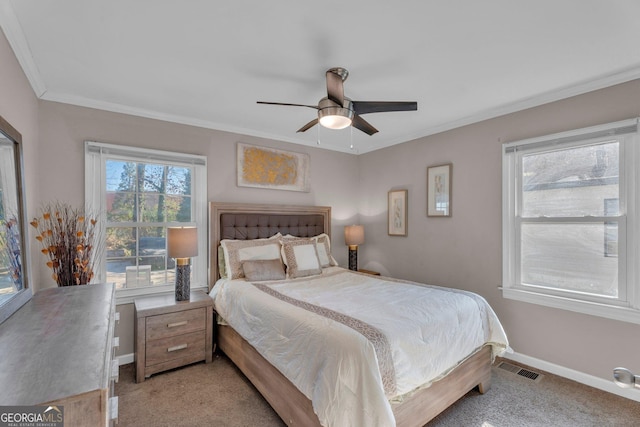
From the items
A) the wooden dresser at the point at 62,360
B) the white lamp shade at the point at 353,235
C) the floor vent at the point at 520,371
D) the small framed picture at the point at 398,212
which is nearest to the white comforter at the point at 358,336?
the floor vent at the point at 520,371

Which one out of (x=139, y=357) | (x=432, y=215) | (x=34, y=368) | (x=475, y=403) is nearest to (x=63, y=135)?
(x=139, y=357)

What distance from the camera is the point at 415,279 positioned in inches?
153

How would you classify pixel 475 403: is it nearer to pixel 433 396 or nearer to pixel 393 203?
pixel 433 396

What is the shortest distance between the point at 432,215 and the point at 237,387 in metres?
2.80

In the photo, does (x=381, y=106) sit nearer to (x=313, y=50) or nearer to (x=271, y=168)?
(x=313, y=50)

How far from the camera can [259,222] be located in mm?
3736

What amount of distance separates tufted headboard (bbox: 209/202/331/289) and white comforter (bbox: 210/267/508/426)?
735mm

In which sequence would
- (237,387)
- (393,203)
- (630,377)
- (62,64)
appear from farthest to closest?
(393,203) → (237,387) → (62,64) → (630,377)

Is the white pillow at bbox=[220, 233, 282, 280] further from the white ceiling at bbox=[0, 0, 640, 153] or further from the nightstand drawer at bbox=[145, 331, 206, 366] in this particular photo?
the white ceiling at bbox=[0, 0, 640, 153]

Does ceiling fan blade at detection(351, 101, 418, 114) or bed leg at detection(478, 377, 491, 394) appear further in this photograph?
bed leg at detection(478, 377, 491, 394)

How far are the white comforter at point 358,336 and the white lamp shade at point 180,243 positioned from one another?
1.74 feet

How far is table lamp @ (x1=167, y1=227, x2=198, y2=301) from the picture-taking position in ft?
9.22

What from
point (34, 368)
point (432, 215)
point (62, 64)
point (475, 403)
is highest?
point (62, 64)

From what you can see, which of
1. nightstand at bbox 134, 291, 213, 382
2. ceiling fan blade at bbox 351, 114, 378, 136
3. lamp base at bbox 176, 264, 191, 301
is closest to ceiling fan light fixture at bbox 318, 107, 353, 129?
ceiling fan blade at bbox 351, 114, 378, 136
